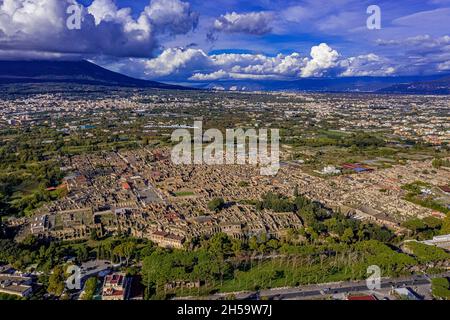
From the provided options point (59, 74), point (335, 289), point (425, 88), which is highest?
point (59, 74)

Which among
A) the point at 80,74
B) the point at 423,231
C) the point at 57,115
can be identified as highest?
the point at 80,74

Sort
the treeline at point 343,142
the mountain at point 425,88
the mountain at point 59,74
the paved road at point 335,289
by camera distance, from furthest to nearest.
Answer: the mountain at point 425,88, the mountain at point 59,74, the treeline at point 343,142, the paved road at point 335,289

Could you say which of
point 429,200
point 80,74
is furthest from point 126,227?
point 80,74

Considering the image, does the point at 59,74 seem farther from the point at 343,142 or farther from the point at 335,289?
the point at 335,289

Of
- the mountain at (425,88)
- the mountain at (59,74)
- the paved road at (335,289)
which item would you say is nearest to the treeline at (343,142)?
the paved road at (335,289)

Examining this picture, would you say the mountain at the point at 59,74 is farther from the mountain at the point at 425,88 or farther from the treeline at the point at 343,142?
the mountain at the point at 425,88

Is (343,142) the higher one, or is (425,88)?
(425,88)

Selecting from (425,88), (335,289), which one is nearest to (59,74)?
(335,289)

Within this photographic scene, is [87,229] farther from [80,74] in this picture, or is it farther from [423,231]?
[80,74]
